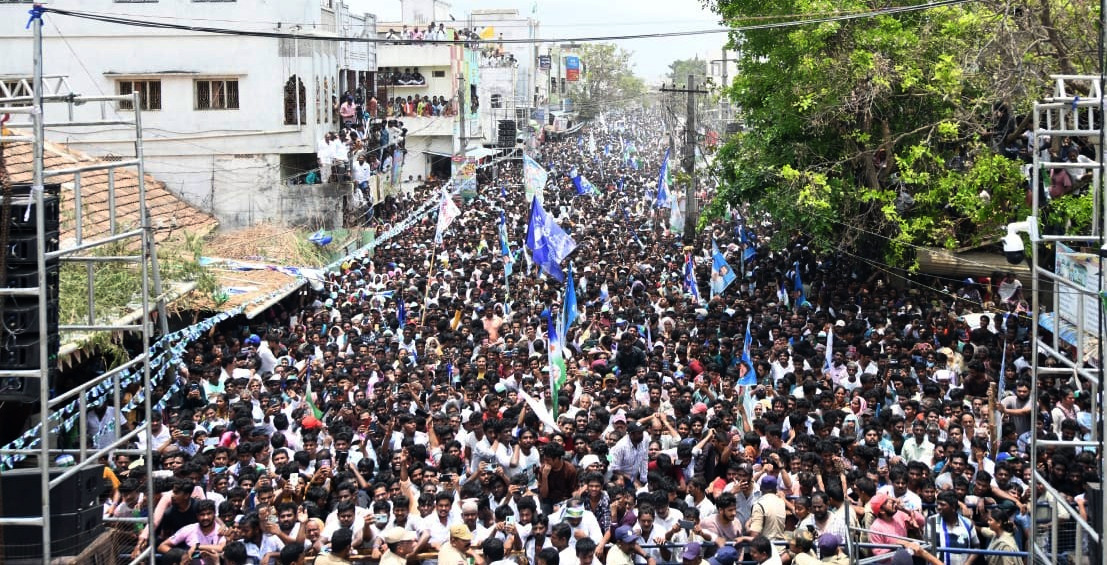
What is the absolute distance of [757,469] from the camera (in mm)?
9539

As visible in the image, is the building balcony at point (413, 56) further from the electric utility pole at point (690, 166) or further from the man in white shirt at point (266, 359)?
the man in white shirt at point (266, 359)

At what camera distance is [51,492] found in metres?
6.63

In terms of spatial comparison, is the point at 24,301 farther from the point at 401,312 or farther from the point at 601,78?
the point at 601,78

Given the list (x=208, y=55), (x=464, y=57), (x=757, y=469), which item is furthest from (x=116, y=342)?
(x=464, y=57)

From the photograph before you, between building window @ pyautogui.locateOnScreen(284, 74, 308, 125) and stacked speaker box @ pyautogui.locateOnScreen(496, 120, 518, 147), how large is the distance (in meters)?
23.6

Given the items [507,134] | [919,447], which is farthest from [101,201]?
[507,134]

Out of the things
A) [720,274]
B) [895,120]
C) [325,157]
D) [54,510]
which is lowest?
[54,510]

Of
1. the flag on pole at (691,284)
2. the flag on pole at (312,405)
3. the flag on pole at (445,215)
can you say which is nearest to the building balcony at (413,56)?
the flag on pole at (445,215)

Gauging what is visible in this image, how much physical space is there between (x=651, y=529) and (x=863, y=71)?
1173cm

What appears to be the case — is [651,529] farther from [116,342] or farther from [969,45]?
[969,45]

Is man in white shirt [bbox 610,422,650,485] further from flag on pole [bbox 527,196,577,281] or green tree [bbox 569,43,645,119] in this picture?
green tree [bbox 569,43,645,119]

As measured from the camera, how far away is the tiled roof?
56.2ft

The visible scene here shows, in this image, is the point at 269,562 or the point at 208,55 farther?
the point at 208,55

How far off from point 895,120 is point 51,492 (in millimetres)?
15627
